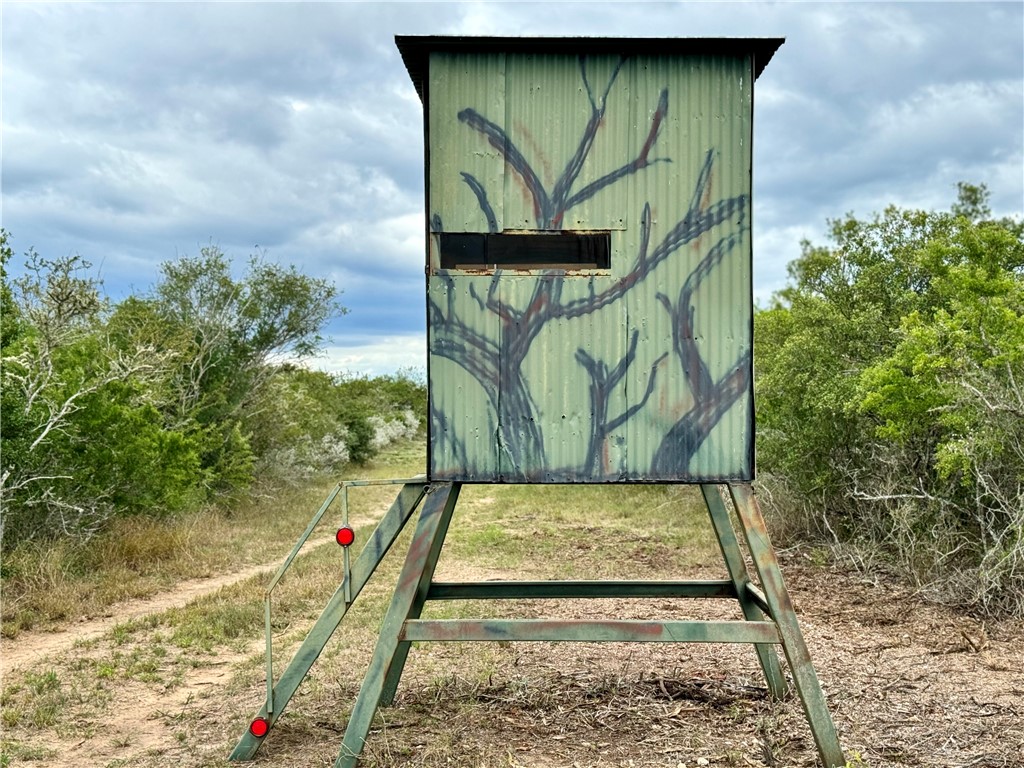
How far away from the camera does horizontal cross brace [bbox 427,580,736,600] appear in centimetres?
624

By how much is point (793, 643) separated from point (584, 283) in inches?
95.7

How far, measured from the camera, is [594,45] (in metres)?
5.19

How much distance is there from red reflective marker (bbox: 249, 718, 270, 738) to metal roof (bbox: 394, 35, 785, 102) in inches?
165

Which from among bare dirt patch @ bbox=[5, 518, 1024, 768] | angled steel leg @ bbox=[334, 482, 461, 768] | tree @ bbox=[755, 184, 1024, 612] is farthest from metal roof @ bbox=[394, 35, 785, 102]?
tree @ bbox=[755, 184, 1024, 612]

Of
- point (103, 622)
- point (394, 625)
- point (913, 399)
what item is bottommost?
point (103, 622)

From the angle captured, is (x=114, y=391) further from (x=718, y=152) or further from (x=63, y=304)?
(x=718, y=152)

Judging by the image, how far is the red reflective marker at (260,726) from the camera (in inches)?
211

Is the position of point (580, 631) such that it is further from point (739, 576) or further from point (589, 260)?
point (589, 260)

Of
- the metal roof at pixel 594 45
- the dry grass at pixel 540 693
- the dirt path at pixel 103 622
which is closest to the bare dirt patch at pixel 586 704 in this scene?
the dry grass at pixel 540 693

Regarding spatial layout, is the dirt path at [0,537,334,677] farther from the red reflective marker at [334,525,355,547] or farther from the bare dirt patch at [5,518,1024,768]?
the red reflective marker at [334,525,355,547]

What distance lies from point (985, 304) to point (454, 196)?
22.1 ft

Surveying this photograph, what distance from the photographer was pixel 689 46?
5.21 m

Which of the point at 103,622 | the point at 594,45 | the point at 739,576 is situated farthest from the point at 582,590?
the point at 103,622

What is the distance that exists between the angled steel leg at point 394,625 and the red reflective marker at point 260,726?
1.94 ft
